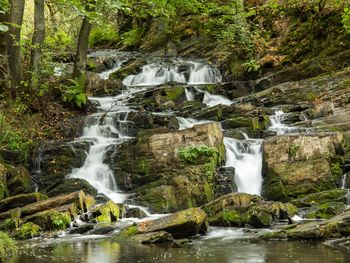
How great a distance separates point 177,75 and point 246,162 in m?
9.76

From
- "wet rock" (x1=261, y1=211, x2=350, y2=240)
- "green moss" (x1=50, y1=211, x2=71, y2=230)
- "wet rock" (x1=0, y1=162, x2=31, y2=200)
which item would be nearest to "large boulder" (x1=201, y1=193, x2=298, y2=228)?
"wet rock" (x1=261, y1=211, x2=350, y2=240)

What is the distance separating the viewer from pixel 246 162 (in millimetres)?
13125

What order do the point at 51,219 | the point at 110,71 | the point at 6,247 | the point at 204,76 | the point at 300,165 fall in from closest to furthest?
the point at 6,247
the point at 51,219
the point at 300,165
the point at 204,76
the point at 110,71

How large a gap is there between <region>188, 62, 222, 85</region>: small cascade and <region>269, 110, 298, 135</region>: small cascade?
6.09 meters

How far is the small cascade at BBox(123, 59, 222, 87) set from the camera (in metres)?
21.5

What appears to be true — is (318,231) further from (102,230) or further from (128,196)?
(128,196)

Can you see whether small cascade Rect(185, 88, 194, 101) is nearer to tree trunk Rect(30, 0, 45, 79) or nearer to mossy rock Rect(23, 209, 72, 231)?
tree trunk Rect(30, 0, 45, 79)

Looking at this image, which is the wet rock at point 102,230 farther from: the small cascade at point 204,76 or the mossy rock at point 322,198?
the small cascade at point 204,76

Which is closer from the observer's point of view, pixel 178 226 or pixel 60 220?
pixel 178 226

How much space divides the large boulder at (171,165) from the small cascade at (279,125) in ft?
6.97

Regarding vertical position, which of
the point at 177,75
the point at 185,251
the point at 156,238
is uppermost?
the point at 177,75

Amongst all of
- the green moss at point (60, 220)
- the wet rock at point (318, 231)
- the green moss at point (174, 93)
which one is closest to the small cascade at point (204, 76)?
the green moss at point (174, 93)

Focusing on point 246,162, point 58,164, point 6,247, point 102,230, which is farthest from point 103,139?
point 6,247

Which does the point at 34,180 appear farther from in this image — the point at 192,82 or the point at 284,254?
the point at 192,82
